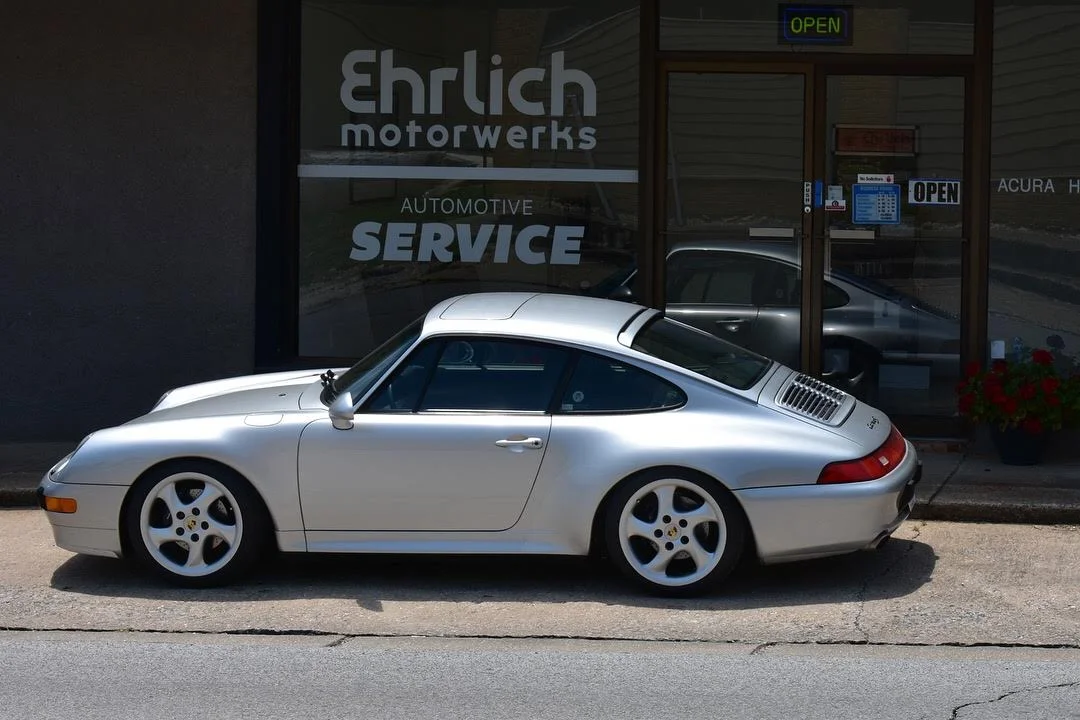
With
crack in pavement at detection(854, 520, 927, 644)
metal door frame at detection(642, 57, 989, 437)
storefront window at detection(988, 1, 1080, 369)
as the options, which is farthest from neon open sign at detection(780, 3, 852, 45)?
crack in pavement at detection(854, 520, 927, 644)

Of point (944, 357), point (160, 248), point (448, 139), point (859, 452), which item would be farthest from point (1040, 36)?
point (160, 248)

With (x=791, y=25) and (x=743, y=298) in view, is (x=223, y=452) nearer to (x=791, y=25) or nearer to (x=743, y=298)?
(x=743, y=298)

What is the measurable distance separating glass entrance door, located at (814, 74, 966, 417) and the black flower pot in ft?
2.81

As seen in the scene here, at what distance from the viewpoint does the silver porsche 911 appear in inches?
247

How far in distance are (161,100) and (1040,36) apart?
6.17 meters

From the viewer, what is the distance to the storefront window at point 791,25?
9.98m

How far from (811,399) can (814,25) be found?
162 inches

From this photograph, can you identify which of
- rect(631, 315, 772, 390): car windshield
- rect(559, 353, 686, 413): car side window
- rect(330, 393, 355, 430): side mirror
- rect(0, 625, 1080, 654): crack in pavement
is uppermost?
rect(631, 315, 772, 390): car windshield

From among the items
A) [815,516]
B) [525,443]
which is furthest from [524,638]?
[815,516]

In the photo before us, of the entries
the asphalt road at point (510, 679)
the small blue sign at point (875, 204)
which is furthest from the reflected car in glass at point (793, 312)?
the asphalt road at point (510, 679)

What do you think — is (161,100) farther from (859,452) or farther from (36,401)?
(859,452)

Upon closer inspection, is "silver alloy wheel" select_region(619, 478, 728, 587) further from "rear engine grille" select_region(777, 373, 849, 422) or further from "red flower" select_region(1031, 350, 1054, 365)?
"red flower" select_region(1031, 350, 1054, 365)

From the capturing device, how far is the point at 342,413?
638 cm

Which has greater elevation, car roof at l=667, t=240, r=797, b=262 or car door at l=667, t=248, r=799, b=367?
car roof at l=667, t=240, r=797, b=262
